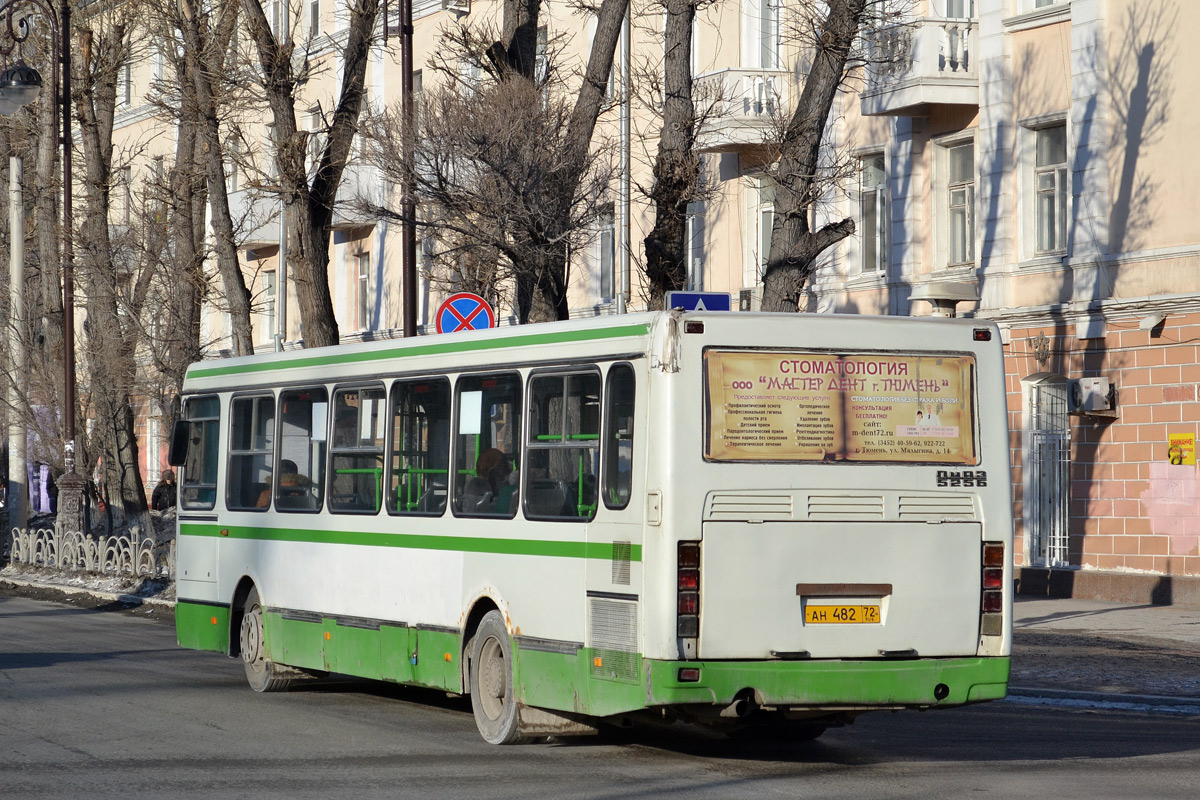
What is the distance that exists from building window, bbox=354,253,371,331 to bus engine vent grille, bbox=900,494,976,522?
112ft

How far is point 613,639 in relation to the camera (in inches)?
409

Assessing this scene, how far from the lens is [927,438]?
425 inches

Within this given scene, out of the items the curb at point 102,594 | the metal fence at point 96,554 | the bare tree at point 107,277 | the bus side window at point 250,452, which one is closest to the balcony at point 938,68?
the metal fence at point 96,554

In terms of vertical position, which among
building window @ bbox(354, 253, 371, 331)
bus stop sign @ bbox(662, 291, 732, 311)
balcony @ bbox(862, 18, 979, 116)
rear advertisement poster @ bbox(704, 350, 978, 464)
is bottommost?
rear advertisement poster @ bbox(704, 350, 978, 464)

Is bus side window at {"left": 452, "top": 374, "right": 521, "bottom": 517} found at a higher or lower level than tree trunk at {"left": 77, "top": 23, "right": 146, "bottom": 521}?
lower

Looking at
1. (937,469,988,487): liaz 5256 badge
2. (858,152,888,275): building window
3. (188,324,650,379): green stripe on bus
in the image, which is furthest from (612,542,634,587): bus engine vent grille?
(858,152,888,275): building window

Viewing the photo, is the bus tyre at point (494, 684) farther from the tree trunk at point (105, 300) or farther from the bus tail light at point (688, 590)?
the tree trunk at point (105, 300)

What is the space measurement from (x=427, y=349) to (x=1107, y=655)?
27.0ft

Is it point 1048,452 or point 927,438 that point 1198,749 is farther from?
point 1048,452

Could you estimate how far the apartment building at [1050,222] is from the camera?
2409 centimetres

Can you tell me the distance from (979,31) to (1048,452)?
6280mm

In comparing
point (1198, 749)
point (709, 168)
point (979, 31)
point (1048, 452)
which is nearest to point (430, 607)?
point (1198, 749)

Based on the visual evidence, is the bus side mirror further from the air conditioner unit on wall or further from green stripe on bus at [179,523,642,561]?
the air conditioner unit on wall

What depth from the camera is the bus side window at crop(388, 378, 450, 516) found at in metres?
12.3
